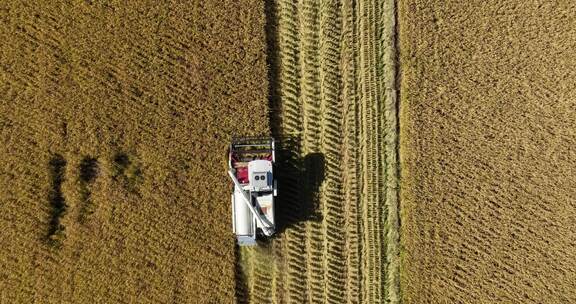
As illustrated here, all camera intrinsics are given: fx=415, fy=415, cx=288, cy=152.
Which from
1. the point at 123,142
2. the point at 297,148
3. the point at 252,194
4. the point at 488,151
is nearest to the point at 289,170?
the point at 297,148

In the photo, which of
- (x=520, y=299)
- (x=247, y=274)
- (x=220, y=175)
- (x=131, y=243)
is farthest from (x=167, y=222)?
(x=520, y=299)

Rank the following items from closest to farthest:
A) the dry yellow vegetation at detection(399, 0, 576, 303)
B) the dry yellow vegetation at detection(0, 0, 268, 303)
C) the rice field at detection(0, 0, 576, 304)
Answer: the dry yellow vegetation at detection(0, 0, 268, 303) < the rice field at detection(0, 0, 576, 304) < the dry yellow vegetation at detection(399, 0, 576, 303)

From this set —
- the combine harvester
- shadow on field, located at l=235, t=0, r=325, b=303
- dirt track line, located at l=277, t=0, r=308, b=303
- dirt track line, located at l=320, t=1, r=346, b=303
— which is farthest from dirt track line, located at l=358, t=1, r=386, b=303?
the combine harvester

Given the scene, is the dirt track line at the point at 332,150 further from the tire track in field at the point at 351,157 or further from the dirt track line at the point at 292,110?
the dirt track line at the point at 292,110

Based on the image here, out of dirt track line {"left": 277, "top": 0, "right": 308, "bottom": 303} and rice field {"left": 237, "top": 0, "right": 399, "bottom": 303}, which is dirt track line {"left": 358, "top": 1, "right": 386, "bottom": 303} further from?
dirt track line {"left": 277, "top": 0, "right": 308, "bottom": 303}

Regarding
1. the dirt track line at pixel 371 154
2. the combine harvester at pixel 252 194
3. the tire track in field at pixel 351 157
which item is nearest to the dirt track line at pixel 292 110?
the combine harvester at pixel 252 194

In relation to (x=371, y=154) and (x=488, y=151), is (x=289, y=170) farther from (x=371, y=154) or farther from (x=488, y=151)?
(x=488, y=151)

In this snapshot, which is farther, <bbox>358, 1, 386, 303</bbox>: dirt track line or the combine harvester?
<bbox>358, 1, 386, 303</bbox>: dirt track line

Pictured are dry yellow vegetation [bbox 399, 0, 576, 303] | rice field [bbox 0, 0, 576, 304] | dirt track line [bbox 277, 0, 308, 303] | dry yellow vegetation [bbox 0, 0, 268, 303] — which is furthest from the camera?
dry yellow vegetation [bbox 399, 0, 576, 303]
